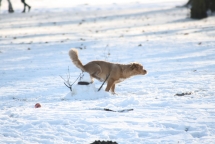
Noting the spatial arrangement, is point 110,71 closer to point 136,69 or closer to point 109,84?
point 109,84

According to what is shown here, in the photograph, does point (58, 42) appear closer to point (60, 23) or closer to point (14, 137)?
point (60, 23)

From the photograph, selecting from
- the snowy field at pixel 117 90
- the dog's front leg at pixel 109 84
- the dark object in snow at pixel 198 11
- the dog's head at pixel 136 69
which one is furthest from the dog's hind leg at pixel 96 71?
the dark object in snow at pixel 198 11

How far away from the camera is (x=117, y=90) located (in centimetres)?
1201

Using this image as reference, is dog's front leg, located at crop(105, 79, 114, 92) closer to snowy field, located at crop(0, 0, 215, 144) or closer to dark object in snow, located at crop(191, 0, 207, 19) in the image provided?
snowy field, located at crop(0, 0, 215, 144)

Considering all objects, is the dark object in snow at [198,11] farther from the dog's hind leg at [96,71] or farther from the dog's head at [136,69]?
the dog's hind leg at [96,71]

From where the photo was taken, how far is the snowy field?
7043mm

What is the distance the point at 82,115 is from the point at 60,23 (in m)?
24.6

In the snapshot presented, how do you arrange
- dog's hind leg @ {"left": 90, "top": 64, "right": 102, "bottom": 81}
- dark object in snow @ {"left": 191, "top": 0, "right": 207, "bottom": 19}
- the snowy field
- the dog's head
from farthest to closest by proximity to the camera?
dark object in snow @ {"left": 191, "top": 0, "right": 207, "bottom": 19}, the dog's head, dog's hind leg @ {"left": 90, "top": 64, "right": 102, "bottom": 81}, the snowy field

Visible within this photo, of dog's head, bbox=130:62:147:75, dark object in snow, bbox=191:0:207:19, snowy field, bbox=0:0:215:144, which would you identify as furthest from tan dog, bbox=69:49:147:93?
dark object in snow, bbox=191:0:207:19

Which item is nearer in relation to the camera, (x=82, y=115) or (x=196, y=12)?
(x=82, y=115)

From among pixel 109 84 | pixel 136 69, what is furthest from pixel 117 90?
pixel 136 69

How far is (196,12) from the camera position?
Result: 3091 cm

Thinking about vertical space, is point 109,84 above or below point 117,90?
above

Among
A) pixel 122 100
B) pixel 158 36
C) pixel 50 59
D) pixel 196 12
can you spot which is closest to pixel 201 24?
pixel 196 12
